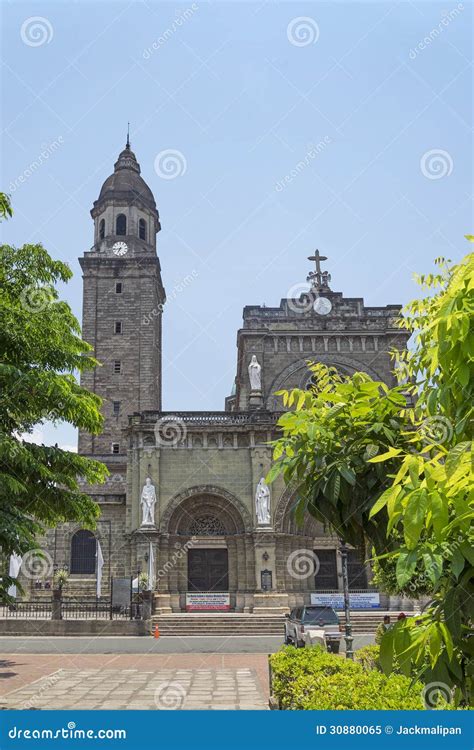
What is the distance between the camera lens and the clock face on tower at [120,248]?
49491 millimetres

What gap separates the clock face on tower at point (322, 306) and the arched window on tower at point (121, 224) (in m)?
17.2

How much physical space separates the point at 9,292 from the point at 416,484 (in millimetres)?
9078

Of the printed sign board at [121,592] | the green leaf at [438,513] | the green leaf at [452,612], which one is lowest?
the printed sign board at [121,592]

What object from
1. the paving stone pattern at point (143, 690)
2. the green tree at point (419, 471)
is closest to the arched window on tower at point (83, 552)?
the paving stone pattern at point (143, 690)

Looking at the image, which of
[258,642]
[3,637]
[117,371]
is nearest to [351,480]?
[258,642]

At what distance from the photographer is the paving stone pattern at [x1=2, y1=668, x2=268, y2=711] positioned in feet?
38.5

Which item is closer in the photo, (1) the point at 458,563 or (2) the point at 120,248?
(1) the point at 458,563

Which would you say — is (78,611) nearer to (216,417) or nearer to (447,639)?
(216,417)

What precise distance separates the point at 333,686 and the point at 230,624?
24.8m

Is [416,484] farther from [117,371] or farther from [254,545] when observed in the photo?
[117,371]

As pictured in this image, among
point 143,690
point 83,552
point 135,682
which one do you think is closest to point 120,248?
point 83,552

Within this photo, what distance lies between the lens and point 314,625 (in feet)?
67.1

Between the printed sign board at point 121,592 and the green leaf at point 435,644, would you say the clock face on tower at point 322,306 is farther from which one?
the green leaf at point 435,644

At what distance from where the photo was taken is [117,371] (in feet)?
153
